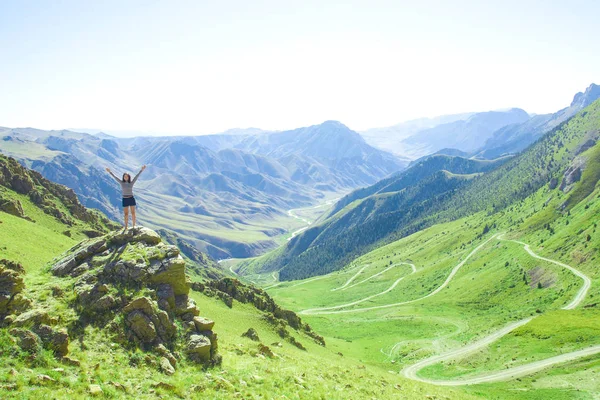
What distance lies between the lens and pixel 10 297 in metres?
23.1

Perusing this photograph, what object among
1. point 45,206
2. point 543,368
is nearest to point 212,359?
point 543,368

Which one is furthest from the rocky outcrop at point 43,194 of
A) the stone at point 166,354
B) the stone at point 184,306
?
the stone at point 166,354

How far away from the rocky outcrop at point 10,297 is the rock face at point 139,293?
3.27m

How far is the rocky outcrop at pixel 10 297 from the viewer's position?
22250 millimetres

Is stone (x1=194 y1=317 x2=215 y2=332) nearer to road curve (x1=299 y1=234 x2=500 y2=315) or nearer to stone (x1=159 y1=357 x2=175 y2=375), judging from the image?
stone (x1=159 y1=357 x2=175 y2=375)

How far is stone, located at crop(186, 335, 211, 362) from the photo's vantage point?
2706 centimetres

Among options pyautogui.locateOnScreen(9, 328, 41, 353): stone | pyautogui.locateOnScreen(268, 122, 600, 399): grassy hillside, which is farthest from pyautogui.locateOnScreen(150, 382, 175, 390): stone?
pyautogui.locateOnScreen(268, 122, 600, 399): grassy hillside

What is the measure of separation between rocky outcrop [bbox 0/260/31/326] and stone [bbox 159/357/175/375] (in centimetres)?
886

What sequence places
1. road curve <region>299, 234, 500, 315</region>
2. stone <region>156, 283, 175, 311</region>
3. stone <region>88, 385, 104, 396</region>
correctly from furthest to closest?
1. road curve <region>299, 234, 500, 315</region>
2. stone <region>156, 283, 175, 311</region>
3. stone <region>88, 385, 104, 396</region>

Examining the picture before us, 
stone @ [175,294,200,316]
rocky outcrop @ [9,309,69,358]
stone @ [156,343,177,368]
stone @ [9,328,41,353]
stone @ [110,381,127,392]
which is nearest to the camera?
stone @ [110,381,127,392]

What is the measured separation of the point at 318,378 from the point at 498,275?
417ft

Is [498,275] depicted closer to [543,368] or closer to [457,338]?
[457,338]

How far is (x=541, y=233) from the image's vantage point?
534 feet

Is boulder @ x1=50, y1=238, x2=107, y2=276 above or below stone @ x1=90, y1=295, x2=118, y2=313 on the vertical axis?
above
